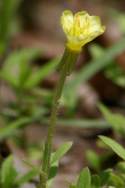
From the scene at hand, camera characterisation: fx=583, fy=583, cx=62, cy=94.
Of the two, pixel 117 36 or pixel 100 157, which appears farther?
pixel 117 36

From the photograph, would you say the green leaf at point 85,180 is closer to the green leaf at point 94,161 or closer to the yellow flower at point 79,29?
the yellow flower at point 79,29

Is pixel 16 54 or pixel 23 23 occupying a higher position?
pixel 16 54

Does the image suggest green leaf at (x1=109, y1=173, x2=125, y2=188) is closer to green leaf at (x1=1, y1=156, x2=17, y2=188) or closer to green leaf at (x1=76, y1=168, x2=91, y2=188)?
green leaf at (x1=76, y1=168, x2=91, y2=188)

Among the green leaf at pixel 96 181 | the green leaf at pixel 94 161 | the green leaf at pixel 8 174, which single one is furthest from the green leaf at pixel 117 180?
the green leaf at pixel 94 161

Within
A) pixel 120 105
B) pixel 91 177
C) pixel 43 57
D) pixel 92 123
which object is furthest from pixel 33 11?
pixel 91 177

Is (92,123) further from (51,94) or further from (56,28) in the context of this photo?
(56,28)
